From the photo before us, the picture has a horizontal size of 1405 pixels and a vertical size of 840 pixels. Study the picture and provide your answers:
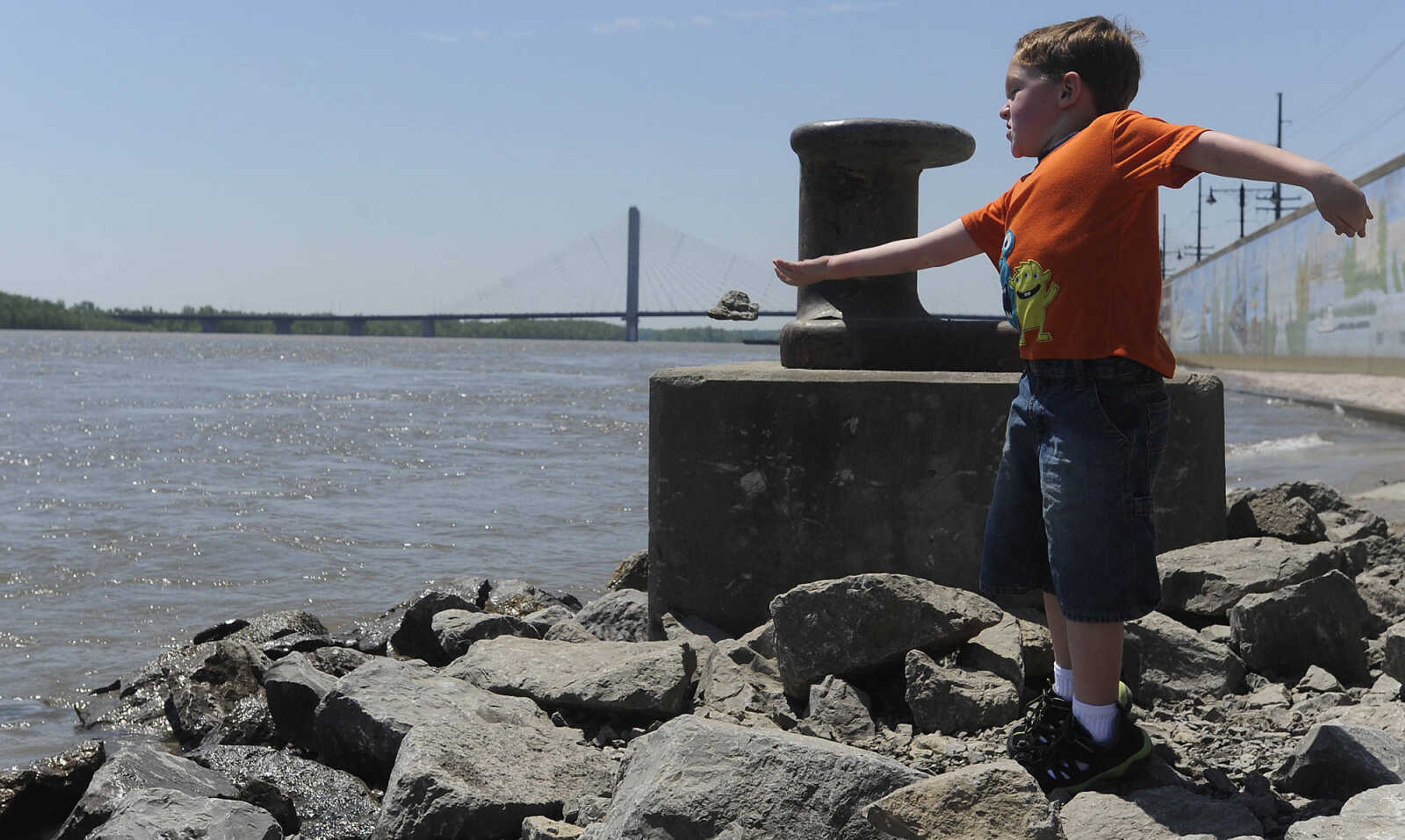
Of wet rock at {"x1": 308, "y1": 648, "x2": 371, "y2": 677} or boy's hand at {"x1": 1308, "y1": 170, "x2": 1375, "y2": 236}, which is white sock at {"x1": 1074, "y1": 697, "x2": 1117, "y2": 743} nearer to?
boy's hand at {"x1": 1308, "y1": 170, "x2": 1375, "y2": 236}

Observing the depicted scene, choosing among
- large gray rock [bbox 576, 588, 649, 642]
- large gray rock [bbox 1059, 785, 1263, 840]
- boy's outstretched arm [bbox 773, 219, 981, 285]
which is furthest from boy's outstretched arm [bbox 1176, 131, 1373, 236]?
large gray rock [bbox 576, 588, 649, 642]

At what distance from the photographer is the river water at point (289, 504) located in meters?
5.39

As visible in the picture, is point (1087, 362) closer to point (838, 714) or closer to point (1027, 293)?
point (1027, 293)

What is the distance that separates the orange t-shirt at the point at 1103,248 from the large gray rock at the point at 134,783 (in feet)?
6.06

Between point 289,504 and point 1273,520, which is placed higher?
point 1273,520

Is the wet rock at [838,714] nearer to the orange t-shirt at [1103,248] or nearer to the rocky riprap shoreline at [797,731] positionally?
the rocky riprap shoreline at [797,731]

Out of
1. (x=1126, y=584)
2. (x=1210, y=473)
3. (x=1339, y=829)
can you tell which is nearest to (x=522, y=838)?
(x=1126, y=584)

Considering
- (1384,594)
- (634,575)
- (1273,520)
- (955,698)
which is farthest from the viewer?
(634,575)

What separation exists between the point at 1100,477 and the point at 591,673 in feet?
4.32

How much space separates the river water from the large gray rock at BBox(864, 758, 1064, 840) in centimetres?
272

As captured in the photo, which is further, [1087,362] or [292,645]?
[292,645]

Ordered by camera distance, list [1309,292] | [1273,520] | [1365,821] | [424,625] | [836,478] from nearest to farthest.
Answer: [1365,821], [836,478], [1273,520], [424,625], [1309,292]

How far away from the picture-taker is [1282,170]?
200 centimetres

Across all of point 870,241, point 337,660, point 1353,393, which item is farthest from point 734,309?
point 1353,393
